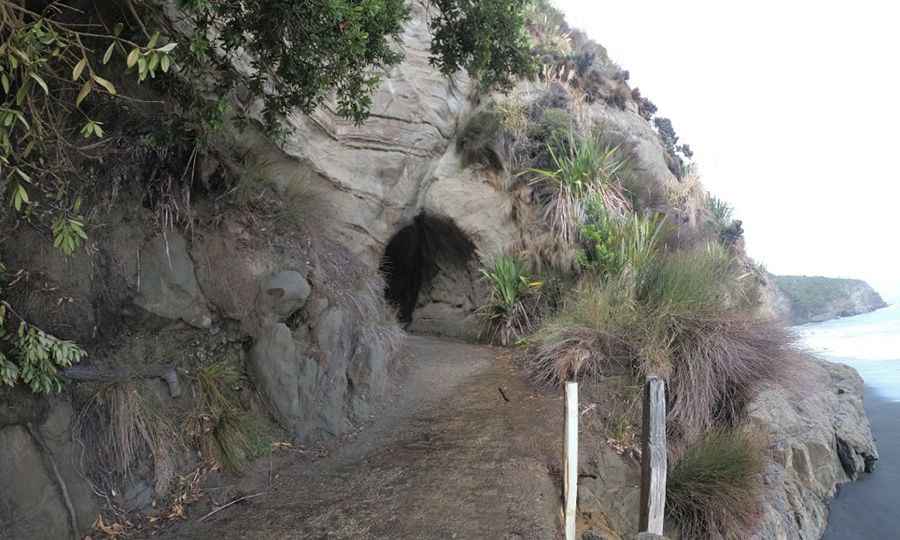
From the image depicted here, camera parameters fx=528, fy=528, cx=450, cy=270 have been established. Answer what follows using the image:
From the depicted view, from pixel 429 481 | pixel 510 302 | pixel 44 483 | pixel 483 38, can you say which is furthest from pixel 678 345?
pixel 44 483

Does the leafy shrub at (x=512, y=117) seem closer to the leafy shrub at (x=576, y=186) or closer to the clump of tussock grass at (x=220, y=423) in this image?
A: the leafy shrub at (x=576, y=186)

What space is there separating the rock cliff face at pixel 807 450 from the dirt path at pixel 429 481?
224cm

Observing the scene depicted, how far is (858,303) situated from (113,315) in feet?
107

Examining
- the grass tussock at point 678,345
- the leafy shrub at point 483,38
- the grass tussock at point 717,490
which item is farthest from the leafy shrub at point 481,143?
the grass tussock at point 717,490

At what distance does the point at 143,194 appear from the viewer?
15.4ft

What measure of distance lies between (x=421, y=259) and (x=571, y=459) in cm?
737

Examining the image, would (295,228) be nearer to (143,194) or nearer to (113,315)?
(143,194)

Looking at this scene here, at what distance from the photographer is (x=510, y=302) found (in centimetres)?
848

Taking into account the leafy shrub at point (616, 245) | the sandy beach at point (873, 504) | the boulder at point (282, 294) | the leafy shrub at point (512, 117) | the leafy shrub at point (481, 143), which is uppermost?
the leafy shrub at point (512, 117)

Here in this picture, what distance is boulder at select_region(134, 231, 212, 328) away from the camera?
14.8 feet

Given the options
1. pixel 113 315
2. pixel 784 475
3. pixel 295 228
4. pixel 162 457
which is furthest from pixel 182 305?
pixel 784 475

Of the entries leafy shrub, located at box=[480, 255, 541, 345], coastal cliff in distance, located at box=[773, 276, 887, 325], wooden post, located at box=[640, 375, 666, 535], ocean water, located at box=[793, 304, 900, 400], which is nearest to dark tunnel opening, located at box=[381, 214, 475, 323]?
leafy shrub, located at box=[480, 255, 541, 345]

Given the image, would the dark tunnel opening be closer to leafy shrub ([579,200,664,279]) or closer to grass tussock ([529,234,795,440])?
leafy shrub ([579,200,664,279])

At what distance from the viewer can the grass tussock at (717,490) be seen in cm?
443
